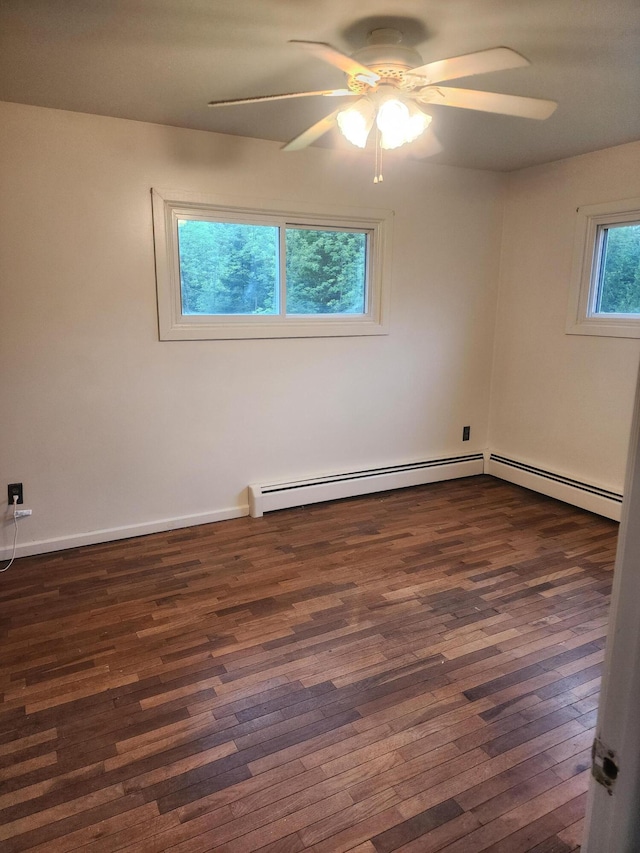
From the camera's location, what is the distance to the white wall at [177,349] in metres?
3.02

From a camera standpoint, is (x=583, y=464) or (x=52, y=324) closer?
(x=52, y=324)

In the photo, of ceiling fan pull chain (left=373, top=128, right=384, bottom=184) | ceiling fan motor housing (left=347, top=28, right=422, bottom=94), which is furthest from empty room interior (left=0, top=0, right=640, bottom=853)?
ceiling fan pull chain (left=373, top=128, right=384, bottom=184)

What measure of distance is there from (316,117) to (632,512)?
3.06 meters

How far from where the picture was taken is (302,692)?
2.14m

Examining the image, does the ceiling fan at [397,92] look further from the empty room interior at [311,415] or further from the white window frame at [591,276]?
the white window frame at [591,276]

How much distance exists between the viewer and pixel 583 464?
157 inches

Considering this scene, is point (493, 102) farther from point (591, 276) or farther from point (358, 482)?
point (358, 482)

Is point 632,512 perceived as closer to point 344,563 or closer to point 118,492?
point 344,563

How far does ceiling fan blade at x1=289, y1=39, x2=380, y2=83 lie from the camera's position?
1.68 meters

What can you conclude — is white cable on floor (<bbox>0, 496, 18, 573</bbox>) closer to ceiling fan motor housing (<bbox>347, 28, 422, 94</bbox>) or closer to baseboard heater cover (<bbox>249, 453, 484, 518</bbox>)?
baseboard heater cover (<bbox>249, 453, 484, 518</bbox>)

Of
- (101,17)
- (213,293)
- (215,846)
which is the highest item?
(101,17)

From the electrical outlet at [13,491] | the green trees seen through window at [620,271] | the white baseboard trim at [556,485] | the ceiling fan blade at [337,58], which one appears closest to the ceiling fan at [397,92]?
the ceiling fan blade at [337,58]

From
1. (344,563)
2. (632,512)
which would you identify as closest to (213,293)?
(344,563)

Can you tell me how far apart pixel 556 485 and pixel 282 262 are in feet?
8.46
